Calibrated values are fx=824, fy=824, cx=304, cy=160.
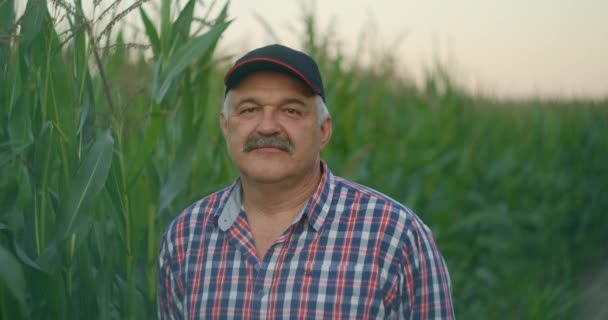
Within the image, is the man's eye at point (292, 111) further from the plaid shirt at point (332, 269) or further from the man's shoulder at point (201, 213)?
the man's shoulder at point (201, 213)

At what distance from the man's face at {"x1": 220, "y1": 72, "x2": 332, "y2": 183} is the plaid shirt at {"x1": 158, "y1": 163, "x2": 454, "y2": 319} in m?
0.10

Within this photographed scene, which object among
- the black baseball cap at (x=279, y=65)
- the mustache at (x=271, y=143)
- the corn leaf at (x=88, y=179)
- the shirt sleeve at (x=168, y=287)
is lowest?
the shirt sleeve at (x=168, y=287)

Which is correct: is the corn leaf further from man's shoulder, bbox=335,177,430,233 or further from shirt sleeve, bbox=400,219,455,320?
shirt sleeve, bbox=400,219,455,320

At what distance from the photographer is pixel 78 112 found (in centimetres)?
208

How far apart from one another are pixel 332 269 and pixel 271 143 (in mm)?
327

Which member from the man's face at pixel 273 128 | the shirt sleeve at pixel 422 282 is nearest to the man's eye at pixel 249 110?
the man's face at pixel 273 128

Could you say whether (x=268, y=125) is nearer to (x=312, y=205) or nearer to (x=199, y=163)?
(x=312, y=205)

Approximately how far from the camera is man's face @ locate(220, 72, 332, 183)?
6.40ft

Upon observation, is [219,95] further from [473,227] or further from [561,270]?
[561,270]

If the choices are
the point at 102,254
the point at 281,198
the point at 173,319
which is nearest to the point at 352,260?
the point at 281,198

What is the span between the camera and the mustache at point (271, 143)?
1.94 meters

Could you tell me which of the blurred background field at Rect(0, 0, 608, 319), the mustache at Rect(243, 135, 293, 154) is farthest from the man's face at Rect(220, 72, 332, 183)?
the blurred background field at Rect(0, 0, 608, 319)

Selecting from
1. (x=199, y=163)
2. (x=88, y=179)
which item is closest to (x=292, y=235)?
(x=88, y=179)

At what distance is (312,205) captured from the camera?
76.5 inches
